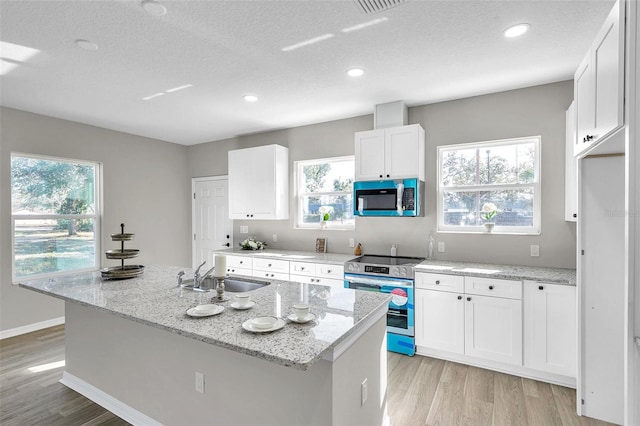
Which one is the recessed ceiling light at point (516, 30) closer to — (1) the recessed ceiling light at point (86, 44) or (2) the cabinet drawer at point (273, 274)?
(1) the recessed ceiling light at point (86, 44)

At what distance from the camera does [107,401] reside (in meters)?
2.29

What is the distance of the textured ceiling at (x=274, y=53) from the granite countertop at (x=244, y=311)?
1751 mm

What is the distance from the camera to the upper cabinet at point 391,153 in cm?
344

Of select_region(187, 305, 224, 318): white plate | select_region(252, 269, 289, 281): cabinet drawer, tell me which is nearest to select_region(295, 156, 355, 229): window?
select_region(252, 269, 289, 281): cabinet drawer

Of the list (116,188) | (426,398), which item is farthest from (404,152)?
(116,188)

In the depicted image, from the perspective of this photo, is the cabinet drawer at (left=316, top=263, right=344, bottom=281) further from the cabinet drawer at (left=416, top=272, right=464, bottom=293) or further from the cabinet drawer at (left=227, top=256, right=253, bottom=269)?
the cabinet drawer at (left=227, top=256, right=253, bottom=269)

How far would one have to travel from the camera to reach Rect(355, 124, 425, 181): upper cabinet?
3.44 metres

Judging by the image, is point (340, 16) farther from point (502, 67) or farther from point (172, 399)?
point (172, 399)

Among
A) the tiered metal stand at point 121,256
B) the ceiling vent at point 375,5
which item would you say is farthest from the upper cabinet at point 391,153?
the tiered metal stand at point 121,256

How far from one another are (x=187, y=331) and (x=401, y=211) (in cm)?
256

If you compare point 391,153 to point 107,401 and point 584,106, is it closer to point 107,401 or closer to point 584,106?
point 584,106

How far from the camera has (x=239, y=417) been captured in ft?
5.51

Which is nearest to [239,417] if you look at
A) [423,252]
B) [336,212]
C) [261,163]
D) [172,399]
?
[172,399]

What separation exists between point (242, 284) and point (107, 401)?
1.22 meters
